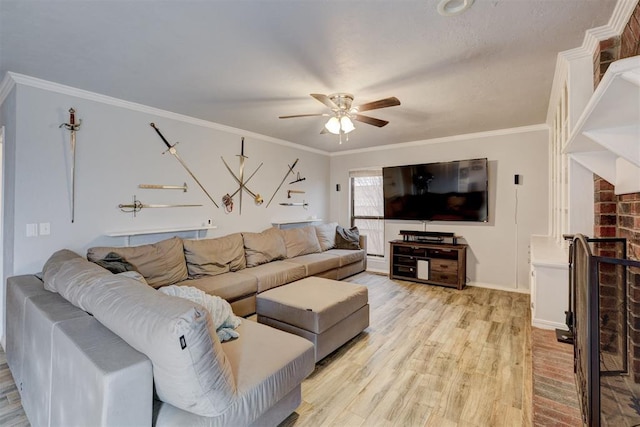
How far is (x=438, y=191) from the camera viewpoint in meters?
4.92

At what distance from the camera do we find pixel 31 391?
1727mm

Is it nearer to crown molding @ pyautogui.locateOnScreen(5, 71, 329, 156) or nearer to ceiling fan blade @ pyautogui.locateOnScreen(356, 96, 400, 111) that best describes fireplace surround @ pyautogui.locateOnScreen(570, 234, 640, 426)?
ceiling fan blade @ pyautogui.locateOnScreen(356, 96, 400, 111)

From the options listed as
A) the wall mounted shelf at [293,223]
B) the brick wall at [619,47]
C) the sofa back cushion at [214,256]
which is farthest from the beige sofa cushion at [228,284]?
the brick wall at [619,47]

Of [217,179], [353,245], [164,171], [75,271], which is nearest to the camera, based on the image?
[75,271]

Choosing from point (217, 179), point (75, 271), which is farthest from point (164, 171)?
point (75, 271)

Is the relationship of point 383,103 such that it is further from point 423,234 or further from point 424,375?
point 423,234

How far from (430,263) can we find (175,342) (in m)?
4.36

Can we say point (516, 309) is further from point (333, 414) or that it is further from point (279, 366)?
point (279, 366)

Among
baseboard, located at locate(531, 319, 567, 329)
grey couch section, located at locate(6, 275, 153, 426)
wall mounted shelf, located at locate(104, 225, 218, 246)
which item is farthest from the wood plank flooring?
wall mounted shelf, located at locate(104, 225, 218, 246)

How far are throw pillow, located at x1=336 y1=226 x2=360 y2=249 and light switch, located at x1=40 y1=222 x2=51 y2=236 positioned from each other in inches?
158

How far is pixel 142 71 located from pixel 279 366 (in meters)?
2.48

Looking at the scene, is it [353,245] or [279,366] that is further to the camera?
[353,245]

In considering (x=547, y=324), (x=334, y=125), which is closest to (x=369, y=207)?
(x=334, y=125)

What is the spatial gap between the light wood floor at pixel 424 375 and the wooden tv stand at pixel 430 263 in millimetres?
895
